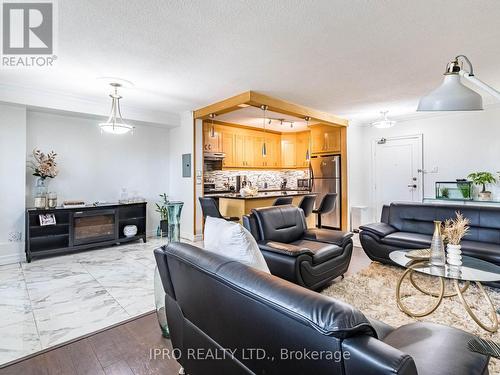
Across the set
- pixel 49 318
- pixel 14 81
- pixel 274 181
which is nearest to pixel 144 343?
pixel 49 318

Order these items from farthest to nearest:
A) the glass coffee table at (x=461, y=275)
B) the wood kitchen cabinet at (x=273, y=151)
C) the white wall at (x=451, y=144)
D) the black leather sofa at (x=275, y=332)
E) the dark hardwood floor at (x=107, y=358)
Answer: the wood kitchen cabinet at (x=273, y=151) < the white wall at (x=451, y=144) < the glass coffee table at (x=461, y=275) < the dark hardwood floor at (x=107, y=358) < the black leather sofa at (x=275, y=332)

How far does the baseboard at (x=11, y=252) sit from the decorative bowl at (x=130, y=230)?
4.74ft

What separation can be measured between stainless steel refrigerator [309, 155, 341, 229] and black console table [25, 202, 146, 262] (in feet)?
13.8

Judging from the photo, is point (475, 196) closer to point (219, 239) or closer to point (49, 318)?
point (219, 239)

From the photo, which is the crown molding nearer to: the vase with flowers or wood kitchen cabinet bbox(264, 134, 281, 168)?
the vase with flowers

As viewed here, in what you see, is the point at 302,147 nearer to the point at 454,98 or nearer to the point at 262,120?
the point at 262,120

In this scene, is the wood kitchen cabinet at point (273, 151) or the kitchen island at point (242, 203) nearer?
the kitchen island at point (242, 203)

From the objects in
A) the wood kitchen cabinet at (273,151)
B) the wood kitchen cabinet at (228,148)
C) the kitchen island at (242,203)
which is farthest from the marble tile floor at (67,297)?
the wood kitchen cabinet at (273,151)

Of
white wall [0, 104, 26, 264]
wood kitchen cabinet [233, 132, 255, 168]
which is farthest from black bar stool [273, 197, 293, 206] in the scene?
white wall [0, 104, 26, 264]

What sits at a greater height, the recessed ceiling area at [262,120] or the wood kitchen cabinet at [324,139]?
the recessed ceiling area at [262,120]

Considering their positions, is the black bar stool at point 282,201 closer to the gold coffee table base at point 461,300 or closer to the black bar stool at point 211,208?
the black bar stool at point 211,208

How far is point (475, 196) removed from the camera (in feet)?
16.5

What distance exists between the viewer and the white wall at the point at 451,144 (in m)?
4.94

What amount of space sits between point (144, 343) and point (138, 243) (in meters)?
3.38
